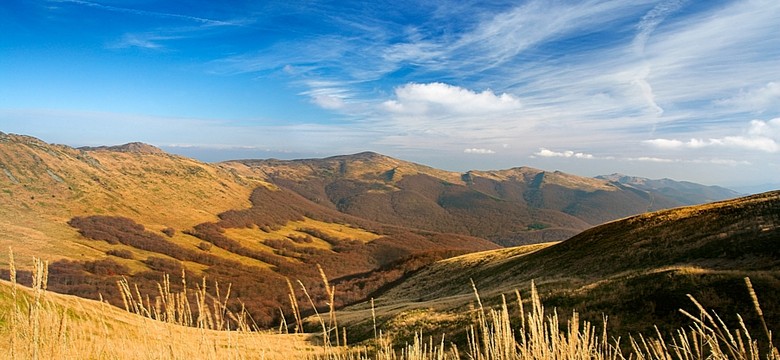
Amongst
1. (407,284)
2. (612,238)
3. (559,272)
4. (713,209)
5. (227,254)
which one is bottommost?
(227,254)

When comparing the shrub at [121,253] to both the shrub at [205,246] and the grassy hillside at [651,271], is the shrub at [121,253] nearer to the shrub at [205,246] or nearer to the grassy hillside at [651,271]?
the shrub at [205,246]

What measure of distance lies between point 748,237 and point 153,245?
187 metres

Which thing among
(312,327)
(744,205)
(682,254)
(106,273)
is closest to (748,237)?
(682,254)

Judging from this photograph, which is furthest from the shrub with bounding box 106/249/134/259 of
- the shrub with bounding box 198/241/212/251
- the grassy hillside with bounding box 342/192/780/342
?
the grassy hillside with bounding box 342/192/780/342

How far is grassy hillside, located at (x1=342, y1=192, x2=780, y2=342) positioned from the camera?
17.5 meters

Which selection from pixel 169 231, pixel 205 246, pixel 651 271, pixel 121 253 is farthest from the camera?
pixel 169 231

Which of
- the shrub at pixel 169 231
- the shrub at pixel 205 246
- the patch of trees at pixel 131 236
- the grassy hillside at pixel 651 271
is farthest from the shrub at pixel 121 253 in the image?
the grassy hillside at pixel 651 271

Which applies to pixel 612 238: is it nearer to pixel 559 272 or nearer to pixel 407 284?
pixel 559 272

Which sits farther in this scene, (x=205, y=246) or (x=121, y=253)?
(x=205, y=246)

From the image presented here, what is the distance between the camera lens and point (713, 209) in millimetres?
37344

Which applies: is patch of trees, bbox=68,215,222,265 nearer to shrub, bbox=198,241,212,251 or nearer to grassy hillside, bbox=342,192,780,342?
shrub, bbox=198,241,212,251

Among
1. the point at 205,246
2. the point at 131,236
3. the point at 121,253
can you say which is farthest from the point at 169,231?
the point at 121,253

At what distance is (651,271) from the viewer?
23.0 meters

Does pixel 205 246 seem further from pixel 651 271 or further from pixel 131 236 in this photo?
pixel 651 271
